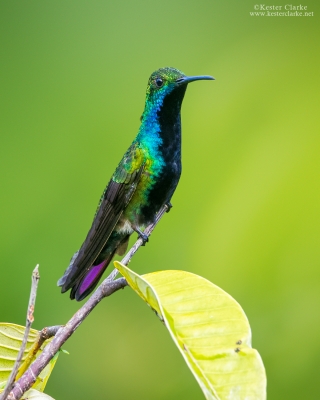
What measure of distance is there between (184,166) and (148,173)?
554 millimetres

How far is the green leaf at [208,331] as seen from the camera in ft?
2.67

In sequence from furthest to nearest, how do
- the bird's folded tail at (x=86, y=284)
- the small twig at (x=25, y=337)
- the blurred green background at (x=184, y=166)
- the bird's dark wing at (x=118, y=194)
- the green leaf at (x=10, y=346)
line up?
the blurred green background at (x=184, y=166) → the bird's dark wing at (x=118, y=194) → the bird's folded tail at (x=86, y=284) → the green leaf at (x=10, y=346) → the small twig at (x=25, y=337)

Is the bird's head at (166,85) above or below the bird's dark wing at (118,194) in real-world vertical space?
above

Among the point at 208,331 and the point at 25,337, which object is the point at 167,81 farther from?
the point at 25,337

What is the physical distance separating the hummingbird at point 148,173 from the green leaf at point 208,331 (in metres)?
1.13

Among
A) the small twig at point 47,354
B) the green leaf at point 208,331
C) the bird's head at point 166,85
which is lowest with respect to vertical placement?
the small twig at point 47,354

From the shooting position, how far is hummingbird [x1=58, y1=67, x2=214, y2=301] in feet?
7.09

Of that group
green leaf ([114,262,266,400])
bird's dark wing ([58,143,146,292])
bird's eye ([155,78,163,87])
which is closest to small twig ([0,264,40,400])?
green leaf ([114,262,266,400])

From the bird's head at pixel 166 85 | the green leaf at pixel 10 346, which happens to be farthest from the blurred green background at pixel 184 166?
the green leaf at pixel 10 346

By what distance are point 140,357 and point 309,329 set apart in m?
0.78

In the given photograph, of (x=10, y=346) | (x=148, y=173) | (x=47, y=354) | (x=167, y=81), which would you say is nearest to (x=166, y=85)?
(x=167, y=81)

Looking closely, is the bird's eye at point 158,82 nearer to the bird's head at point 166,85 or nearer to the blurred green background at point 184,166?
the bird's head at point 166,85

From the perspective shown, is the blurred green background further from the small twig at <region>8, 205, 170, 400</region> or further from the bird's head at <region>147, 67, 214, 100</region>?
the small twig at <region>8, 205, 170, 400</region>

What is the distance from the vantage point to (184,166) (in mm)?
2783
